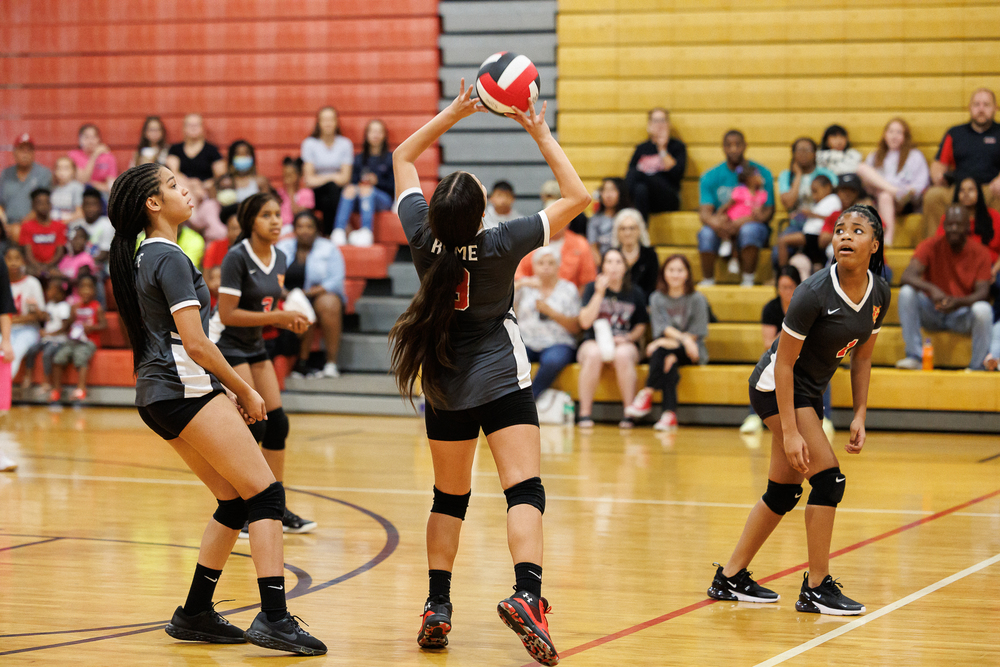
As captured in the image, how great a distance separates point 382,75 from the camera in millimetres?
13094

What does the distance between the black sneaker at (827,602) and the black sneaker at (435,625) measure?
4.86 ft

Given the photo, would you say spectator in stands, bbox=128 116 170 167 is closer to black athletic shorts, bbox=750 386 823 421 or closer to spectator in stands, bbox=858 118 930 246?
spectator in stands, bbox=858 118 930 246

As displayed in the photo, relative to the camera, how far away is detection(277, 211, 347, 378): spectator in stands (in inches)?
432

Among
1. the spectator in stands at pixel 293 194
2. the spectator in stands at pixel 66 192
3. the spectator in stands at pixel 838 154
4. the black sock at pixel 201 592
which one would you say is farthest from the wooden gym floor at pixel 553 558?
the spectator in stands at pixel 66 192

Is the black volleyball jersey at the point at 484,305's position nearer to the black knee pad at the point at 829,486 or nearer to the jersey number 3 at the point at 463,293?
the jersey number 3 at the point at 463,293

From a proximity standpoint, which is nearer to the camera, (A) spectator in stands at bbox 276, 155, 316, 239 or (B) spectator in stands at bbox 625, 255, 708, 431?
(B) spectator in stands at bbox 625, 255, 708, 431

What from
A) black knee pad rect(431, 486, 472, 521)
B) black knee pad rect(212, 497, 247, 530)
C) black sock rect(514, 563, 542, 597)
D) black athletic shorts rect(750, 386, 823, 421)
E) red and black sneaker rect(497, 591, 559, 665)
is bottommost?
red and black sneaker rect(497, 591, 559, 665)

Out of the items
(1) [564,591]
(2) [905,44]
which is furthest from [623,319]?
(1) [564,591]

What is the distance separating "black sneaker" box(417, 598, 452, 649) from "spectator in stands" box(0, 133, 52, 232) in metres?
10.7

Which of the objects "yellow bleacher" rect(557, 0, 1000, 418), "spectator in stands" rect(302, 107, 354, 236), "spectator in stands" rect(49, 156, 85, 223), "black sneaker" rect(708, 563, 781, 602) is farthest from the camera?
"spectator in stands" rect(49, 156, 85, 223)

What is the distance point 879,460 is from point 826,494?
14.1 feet

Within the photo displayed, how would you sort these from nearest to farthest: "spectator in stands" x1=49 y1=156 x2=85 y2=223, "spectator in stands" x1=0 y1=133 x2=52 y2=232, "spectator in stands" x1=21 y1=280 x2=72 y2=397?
"spectator in stands" x1=21 y1=280 x2=72 y2=397 < "spectator in stands" x1=49 y1=156 x2=85 y2=223 < "spectator in stands" x1=0 y1=133 x2=52 y2=232

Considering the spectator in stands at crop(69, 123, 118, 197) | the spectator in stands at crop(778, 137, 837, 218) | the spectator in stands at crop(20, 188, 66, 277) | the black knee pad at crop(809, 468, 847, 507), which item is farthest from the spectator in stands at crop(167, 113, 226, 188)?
the black knee pad at crop(809, 468, 847, 507)

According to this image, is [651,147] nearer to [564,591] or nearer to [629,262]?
[629,262]
